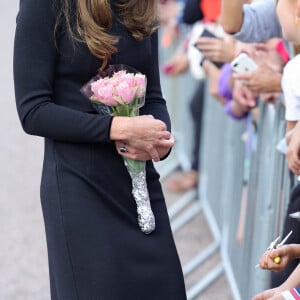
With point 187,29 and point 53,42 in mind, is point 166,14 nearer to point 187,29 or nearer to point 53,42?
point 187,29

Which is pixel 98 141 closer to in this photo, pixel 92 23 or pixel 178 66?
pixel 92 23

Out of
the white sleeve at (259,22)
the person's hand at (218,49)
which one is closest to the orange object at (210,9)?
the person's hand at (218,49)

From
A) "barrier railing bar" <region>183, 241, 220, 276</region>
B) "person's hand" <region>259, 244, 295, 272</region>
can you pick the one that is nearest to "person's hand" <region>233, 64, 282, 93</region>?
"person's hand" <region>259, 244, 295, 272</region>

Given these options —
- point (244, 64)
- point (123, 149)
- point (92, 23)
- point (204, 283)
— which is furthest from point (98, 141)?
point (204, 283)

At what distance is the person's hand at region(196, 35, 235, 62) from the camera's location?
404cm

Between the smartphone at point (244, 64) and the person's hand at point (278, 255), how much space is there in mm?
1183

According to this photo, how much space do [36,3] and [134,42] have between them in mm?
335

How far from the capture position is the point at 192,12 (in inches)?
202

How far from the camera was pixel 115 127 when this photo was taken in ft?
8.87

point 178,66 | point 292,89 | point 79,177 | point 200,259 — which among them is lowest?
point 200,259

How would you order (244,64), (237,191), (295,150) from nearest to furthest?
(295,150), (244,64), (237,191)

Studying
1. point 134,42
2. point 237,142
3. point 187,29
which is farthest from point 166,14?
point 134,42

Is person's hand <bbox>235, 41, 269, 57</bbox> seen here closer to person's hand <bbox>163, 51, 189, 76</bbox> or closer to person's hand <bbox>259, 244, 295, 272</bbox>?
person's hand <bbox>259, 244, 295, 272</bbox>

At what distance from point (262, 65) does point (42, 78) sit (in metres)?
1.15
